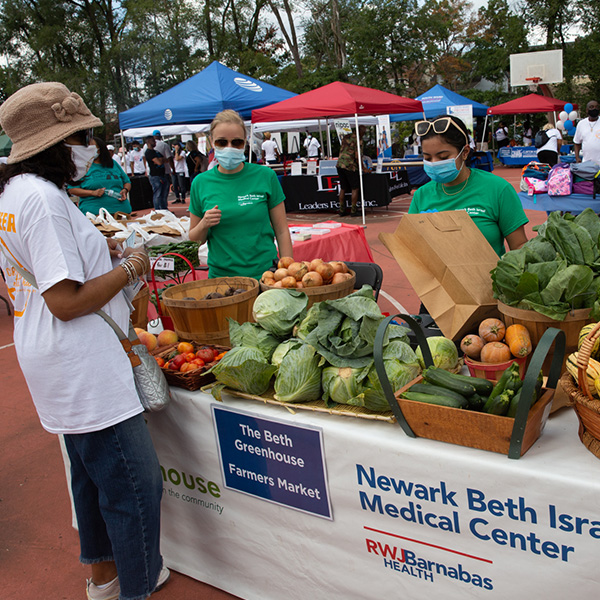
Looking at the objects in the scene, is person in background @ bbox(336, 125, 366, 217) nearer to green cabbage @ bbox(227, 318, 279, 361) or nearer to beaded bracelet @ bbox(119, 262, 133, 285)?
green cabbage @ bbox(227, 318, 279, 361)

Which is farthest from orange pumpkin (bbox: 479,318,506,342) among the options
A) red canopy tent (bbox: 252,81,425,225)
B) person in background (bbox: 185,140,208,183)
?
person in background (bbox: 185,140,208,183)

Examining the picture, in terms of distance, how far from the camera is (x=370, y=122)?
63.8ft

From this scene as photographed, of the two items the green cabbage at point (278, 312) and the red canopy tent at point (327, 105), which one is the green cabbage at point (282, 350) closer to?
the green cabbage at point (278, 312)

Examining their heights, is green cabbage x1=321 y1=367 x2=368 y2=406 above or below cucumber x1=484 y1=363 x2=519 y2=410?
below

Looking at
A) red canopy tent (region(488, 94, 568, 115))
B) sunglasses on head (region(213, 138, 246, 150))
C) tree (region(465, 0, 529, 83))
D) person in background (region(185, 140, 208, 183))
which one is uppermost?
tree (region(465, 0, 529, 83))

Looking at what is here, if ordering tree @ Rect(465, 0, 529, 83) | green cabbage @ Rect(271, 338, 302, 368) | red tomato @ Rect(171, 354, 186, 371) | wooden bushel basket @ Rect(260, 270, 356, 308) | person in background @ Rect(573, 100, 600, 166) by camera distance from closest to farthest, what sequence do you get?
green cabbage @ Rect(271, 338, 302, 368)
red tomato @ Rect(171, 354, 186, 371)
wooden bushel basket @ Rect(260, 270, 356, 308)
person in background @ Rect(573, 100, 600, 166)
tree @ Rect(465, 0, 529, 83)

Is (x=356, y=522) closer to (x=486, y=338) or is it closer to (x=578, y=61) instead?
(x=486, y=338)

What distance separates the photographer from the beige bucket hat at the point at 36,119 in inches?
71.6

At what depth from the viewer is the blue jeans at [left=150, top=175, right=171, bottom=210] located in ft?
48.3

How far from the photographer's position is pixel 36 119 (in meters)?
1.83

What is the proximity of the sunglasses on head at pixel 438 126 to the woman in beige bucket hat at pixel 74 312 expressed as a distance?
166cm

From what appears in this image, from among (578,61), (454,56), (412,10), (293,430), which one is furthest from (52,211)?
(454,56)

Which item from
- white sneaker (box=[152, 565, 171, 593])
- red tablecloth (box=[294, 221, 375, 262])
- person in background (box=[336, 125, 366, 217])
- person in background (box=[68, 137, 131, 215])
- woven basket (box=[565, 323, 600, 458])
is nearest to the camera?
woven basket (box=[565, 323, 600, 458])

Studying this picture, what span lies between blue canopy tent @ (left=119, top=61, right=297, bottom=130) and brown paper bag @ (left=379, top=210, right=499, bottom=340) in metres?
9.19
